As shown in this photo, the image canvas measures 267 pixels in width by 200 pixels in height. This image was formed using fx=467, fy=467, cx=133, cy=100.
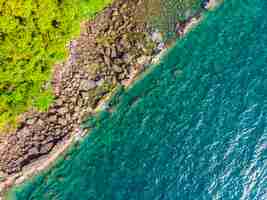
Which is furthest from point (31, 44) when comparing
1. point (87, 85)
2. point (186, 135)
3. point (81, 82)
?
point (186, 135)

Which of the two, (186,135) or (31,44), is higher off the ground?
(31,44)

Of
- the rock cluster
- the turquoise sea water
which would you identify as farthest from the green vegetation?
the turquoise sea water

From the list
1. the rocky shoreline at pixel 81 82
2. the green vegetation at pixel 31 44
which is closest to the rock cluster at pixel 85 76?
the rocky shoreline at pixel 81 82

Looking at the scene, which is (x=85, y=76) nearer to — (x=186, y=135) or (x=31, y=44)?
(x=31, y=44)

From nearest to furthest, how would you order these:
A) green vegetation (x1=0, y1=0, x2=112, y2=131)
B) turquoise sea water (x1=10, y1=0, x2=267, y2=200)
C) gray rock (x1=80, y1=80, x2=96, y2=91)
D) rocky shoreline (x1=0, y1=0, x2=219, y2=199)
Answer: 1. green vegetation (x1=0, y1=0, x2=112, y2=131)
2. rocky shoreline (x1=0, y1=0, x2=219, y2=199)
3. gray rock (x1=80, y1=80, x2=96, y2=91)
4. turquoise sea water (x1=10, y1=0, x2=267, y2=200)

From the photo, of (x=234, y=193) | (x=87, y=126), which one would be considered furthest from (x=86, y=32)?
(x=234, y=193)

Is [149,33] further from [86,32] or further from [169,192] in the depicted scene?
[169,192]

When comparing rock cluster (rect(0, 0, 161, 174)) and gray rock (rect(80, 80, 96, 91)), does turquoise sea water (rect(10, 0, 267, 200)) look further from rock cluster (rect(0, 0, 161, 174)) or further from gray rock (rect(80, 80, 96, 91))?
gray rock (rect(80, 80, 96, 91))
